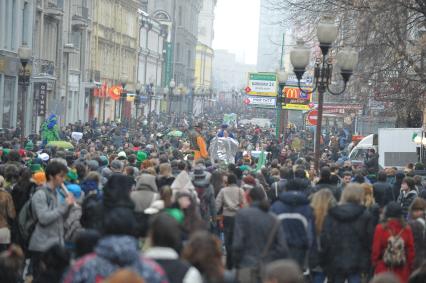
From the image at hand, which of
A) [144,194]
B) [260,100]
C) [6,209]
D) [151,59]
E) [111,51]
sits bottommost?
[6,209]

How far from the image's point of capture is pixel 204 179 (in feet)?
51.0

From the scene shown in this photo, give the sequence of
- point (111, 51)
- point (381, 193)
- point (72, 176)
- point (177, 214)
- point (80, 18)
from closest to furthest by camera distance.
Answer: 1. point (177, 214)
2. point (72, 176)
3. point (381, 193)
4. point (80, 18)
5. point (111, 51)

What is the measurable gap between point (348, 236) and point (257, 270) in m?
1.50

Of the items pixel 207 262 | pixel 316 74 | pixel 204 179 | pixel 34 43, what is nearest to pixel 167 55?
pixel 34 43

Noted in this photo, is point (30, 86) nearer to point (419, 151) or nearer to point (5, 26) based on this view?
point (5, 26)

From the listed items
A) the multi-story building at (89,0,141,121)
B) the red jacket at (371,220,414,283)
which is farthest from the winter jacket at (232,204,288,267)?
the multi-story building at (89,0,141,121)

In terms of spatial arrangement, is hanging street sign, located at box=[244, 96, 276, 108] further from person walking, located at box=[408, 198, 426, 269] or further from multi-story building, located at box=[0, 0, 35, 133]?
person walking, located at box=[408, 198, 426, 269]

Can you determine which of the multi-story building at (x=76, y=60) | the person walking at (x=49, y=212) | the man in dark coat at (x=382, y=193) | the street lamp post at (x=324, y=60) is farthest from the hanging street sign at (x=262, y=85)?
the person walking at (x=49, y=212)

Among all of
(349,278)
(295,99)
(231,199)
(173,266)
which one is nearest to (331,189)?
(231,199)

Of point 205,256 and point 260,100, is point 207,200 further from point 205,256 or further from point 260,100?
point 260,100

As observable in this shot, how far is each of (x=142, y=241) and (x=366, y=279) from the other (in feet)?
12.0

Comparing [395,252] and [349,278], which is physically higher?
[395,252]

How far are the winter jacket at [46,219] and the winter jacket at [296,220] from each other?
2252 millimetres

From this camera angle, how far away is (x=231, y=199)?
1549cm
